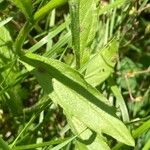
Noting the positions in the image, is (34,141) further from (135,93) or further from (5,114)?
(135,93)

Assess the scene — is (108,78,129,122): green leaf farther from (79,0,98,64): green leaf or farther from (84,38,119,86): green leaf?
(79,0,98,64): green leaf

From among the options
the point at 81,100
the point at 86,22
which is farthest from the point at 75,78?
the point at 86,22

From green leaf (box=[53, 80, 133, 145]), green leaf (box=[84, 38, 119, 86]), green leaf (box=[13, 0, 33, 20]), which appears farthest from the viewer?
green leaf (box=[84, 38, 119, 86])

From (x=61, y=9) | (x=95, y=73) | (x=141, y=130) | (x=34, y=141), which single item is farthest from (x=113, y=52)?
(x=61, y=9)

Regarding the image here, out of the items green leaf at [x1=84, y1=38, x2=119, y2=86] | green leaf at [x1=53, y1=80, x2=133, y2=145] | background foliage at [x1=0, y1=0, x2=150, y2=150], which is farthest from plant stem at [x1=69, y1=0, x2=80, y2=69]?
green leaf at [x1=84, y1=38, x2=119, y2=86]

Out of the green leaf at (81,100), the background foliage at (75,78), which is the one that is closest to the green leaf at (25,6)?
the background foliage at (75,78)

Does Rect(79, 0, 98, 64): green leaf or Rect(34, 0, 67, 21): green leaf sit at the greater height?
Rect(34, 0, 67, 21): green leaf

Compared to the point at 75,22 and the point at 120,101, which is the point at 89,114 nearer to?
the point at 75,22

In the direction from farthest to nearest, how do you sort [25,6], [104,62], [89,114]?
[104,62] → [89,114] → [25,6]

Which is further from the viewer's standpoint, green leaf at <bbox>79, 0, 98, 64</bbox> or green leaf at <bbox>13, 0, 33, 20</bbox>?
green leaf at <bbox>79, 0, 98, 64</bbox>
